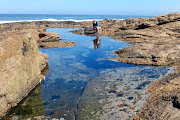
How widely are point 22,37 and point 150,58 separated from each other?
17.6 ft

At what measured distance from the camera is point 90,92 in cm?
454

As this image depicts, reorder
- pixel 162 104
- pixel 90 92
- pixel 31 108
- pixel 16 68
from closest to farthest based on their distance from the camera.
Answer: pixel 162 104 → pixel 31 108 → pixel 16 68 → pixel 90 92

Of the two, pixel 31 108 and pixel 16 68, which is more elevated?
pixel 16 68

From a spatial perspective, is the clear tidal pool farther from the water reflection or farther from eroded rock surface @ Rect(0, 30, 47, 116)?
eroded rock surface @ Rect(0, 30, 47, 116)

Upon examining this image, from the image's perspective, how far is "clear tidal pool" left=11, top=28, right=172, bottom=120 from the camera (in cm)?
360

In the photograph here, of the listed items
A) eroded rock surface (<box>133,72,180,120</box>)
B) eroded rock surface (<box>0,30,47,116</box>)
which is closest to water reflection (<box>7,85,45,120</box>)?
eroded rock surface (<box>0,30,47,116</box>)

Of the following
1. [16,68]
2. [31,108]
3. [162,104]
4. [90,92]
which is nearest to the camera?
[162,104]

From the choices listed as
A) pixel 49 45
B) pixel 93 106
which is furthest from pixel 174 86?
pixel 49 45

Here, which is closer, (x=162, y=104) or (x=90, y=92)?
(x=162, y=104)

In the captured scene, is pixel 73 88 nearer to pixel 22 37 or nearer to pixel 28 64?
pixel 28 64

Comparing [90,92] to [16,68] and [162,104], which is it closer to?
[162,104]

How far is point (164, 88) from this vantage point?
4.34m

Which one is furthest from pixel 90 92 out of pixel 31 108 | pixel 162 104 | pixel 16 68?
pixel 16 68

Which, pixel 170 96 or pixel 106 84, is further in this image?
pixel 106 84
